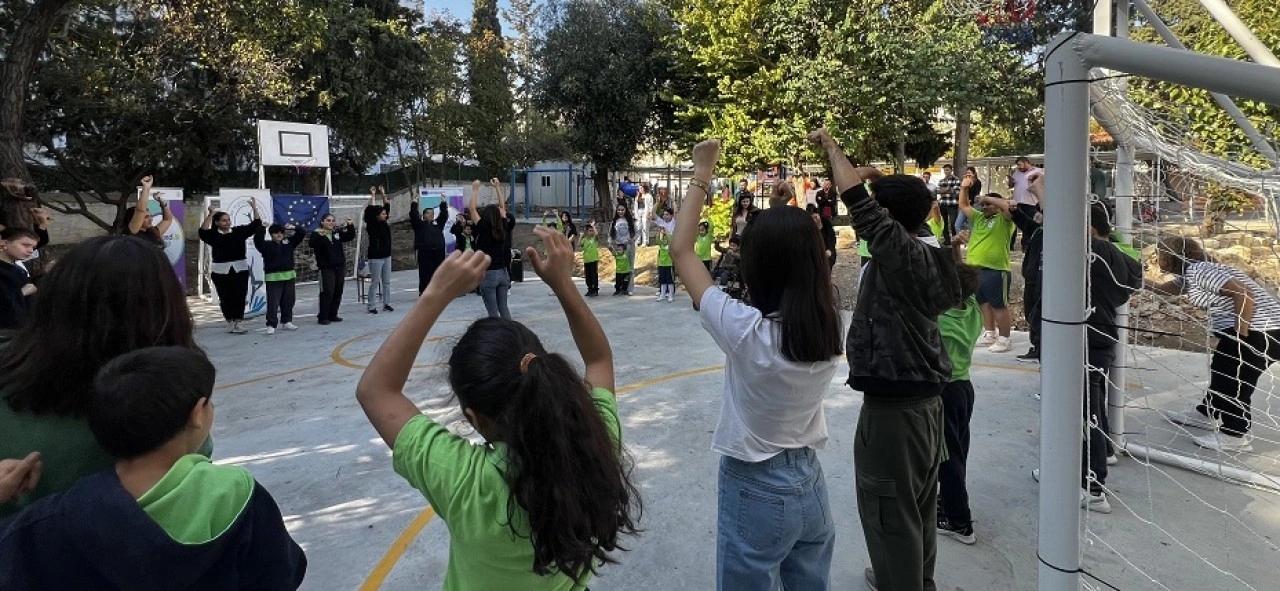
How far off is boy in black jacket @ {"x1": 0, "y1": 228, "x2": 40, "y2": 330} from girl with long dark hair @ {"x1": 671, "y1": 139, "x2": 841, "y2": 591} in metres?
2.86

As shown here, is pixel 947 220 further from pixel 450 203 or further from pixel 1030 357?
pixel 450 203

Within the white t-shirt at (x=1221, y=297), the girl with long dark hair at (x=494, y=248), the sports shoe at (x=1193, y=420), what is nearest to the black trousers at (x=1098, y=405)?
the white t-shirt at (x=1221, y=297)

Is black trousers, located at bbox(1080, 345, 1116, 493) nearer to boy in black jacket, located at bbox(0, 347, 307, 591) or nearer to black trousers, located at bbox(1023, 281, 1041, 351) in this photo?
black trousers, located at bbox(1023, 281, 1041, 351)

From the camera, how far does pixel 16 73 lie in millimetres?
9930

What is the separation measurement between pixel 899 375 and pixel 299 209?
13.5 m

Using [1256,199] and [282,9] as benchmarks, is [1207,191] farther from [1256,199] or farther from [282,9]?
[282,9]

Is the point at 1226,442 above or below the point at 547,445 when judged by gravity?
below

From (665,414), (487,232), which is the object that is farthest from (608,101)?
(665,414)

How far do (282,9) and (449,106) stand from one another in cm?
1699

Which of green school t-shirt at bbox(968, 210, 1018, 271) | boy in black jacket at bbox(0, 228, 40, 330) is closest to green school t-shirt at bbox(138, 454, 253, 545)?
boy in black jacket at bbox(0, 228, 40, 330)

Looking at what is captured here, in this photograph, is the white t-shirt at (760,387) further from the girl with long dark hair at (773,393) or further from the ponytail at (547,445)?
the ponytail at (547,445)

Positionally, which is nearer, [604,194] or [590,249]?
[590,249]

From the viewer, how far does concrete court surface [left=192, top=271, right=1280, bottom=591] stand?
3.50 metres

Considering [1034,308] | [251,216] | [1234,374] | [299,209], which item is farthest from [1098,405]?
[299,209]
